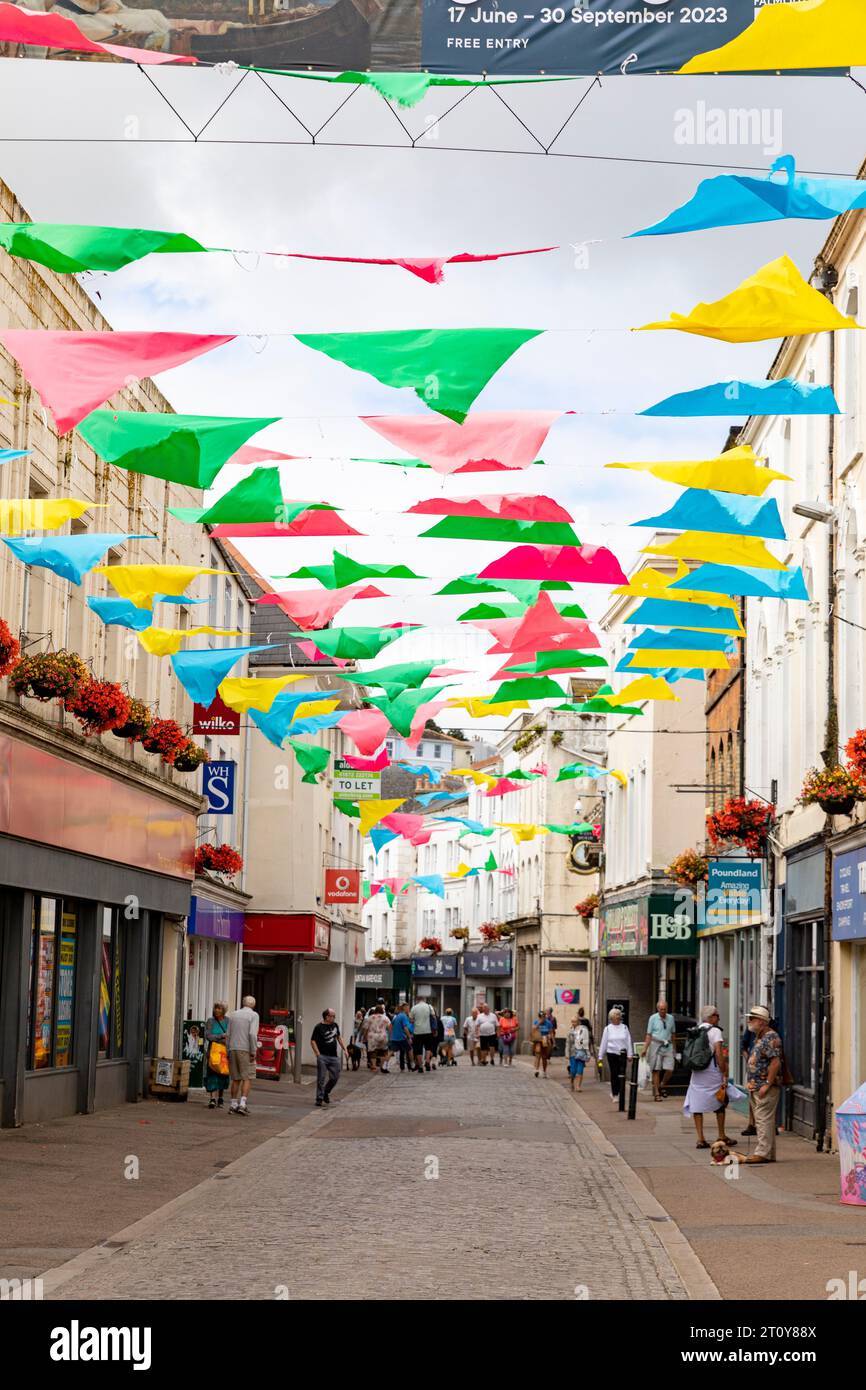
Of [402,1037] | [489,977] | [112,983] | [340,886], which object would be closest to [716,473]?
[112,983]

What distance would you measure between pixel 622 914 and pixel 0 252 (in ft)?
89.8

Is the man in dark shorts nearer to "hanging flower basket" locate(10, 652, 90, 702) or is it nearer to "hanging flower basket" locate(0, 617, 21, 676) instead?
"hanging flower basket" locate(10, 652, 90, 702)

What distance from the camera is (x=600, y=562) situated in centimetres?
1619

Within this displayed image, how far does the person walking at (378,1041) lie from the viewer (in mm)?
40625

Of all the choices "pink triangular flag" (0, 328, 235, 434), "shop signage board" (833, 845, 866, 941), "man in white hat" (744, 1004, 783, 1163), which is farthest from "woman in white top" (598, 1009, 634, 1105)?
"pink triangular flag" (0, 328, 235, 434)

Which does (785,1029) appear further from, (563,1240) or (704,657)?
(563,1240)

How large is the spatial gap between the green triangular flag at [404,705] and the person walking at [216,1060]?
19.9 ft

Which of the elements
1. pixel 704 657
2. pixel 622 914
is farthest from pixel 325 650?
pixel 622 914

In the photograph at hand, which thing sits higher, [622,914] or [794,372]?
[794,372]

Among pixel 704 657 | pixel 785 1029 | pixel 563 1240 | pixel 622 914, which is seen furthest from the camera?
pixel 622 914

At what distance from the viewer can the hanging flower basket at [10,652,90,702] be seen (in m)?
18.9

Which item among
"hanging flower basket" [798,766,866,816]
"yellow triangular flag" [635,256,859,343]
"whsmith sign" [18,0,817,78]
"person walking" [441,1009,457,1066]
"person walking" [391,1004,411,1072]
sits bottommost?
"person walking" [441,1009,457,1066]

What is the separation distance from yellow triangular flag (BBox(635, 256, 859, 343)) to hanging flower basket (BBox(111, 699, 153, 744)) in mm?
13291

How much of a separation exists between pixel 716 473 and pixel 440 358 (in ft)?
11.0
